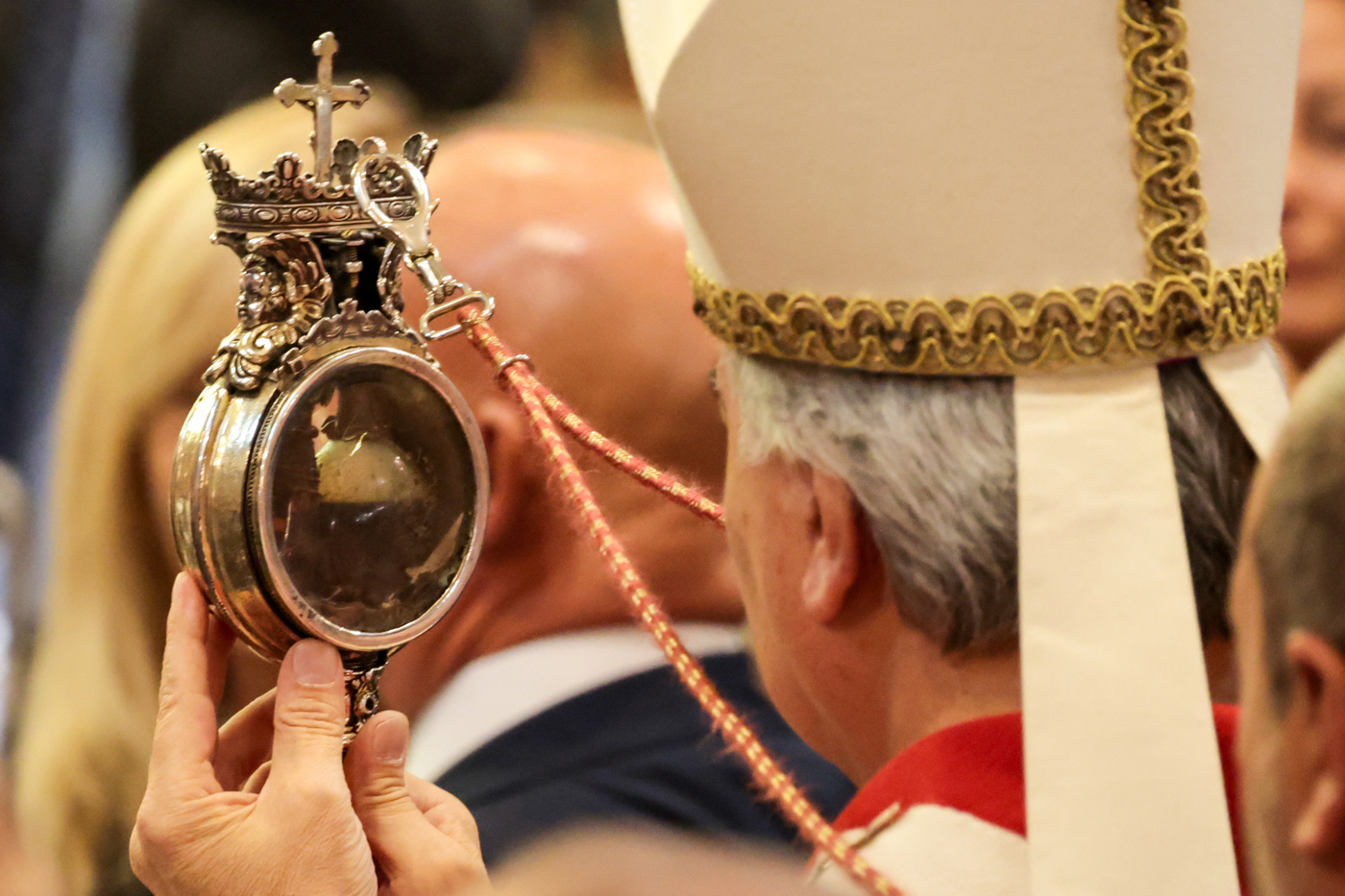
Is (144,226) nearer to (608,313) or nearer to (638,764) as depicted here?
(608,313)

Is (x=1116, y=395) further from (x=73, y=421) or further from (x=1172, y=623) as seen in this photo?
(x=73, y=421)

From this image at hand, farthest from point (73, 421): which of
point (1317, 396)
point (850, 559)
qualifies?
point (1317, 396)

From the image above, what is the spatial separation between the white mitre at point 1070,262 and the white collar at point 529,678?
2.03ft

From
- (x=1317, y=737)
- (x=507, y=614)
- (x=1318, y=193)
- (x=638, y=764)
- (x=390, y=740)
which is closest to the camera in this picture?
(x=1317, y=737)

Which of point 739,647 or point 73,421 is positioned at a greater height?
point 73,421

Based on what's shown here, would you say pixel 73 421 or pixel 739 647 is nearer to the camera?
pixel 739 647

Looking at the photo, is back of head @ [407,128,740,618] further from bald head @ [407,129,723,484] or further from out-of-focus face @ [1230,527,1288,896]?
out-of-focus face @ [1230,527,1288,896]

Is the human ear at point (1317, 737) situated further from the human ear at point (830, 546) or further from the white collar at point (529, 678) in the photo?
the white collar at point (529, 678)

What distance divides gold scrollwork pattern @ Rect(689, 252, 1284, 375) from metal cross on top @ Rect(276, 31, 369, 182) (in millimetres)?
264

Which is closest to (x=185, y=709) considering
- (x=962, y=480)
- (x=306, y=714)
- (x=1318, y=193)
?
(x=306, y=714)

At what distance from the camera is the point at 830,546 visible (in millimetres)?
788

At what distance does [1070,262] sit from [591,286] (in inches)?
25.7

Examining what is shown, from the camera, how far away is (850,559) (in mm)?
782

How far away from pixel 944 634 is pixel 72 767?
4.13 ft
